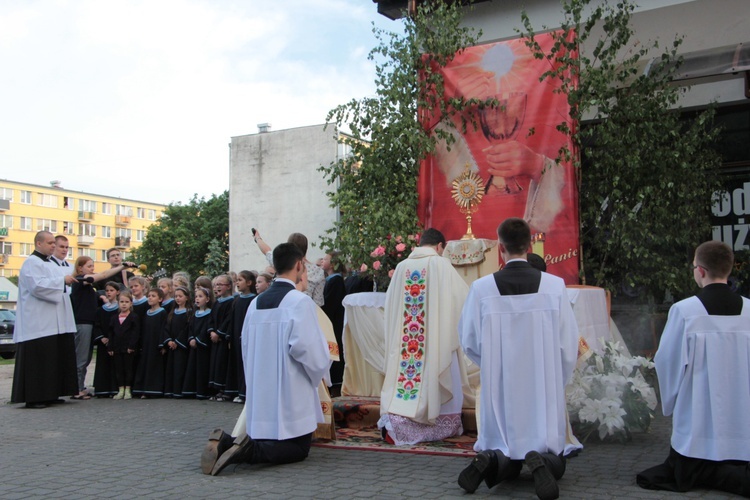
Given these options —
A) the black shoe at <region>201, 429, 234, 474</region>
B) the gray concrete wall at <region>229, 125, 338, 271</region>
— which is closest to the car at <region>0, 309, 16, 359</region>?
the gray concrete wall at <region>229, 125, 338, 271</region>

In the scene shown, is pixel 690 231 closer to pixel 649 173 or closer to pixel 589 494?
pixel 649 173

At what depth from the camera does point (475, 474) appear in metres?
4.95

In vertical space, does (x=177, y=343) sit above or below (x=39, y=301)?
below

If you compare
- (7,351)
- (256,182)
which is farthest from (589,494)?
(256,182)

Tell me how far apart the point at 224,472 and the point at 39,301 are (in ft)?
16.8

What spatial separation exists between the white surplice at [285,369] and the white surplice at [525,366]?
4.55 ft

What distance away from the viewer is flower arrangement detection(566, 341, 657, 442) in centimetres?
672

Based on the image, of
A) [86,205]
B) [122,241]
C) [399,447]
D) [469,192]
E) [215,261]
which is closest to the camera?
[399,447]

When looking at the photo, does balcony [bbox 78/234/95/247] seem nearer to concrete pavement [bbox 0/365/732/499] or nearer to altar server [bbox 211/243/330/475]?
concrete pavement [bbox 0/365/732/499]

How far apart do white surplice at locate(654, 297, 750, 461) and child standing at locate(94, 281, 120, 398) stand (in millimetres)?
7974

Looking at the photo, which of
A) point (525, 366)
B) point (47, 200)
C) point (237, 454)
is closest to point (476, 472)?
point (525, 366)

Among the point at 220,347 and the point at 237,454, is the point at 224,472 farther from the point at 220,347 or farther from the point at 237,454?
the point at 220,347

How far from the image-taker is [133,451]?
6.69 metres

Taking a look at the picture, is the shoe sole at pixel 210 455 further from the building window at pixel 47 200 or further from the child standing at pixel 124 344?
the building window at pixel 47 200
